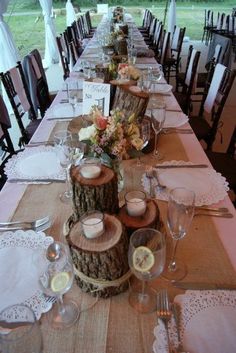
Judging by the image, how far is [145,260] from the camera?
0.70 m

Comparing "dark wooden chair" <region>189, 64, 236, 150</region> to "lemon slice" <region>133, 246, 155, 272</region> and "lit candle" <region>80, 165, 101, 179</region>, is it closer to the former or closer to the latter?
"lit candle" <region>80, 165, 101, 179</region>

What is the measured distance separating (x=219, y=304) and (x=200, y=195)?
461 millimetres

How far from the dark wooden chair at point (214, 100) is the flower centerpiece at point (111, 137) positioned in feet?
4.45

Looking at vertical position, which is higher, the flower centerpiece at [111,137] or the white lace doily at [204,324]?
the flower centerpiece at [111,137]

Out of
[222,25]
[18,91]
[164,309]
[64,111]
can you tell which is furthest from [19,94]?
[222,25]

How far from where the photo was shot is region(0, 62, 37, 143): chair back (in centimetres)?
221

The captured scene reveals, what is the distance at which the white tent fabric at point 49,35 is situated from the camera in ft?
19.3

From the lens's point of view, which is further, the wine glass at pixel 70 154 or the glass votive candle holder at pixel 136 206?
the wine glass at pixel 70 154

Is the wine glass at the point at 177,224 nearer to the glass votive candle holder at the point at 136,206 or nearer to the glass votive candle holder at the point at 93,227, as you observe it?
the glass votive candle holder at the point at 136,206

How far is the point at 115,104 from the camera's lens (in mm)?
1348

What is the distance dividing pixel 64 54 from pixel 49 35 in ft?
8.45

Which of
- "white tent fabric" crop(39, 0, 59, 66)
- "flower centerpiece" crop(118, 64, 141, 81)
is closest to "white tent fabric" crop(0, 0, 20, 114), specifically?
"white tent fabric" crop(39, 0, 59, 66)

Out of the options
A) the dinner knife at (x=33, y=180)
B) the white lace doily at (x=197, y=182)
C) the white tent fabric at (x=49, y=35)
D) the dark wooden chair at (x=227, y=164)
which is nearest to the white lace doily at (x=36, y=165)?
the dinner knife at (x=33, y=180)

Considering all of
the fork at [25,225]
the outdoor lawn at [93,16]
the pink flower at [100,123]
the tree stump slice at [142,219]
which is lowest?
the outdoor lawn at [93,16]
